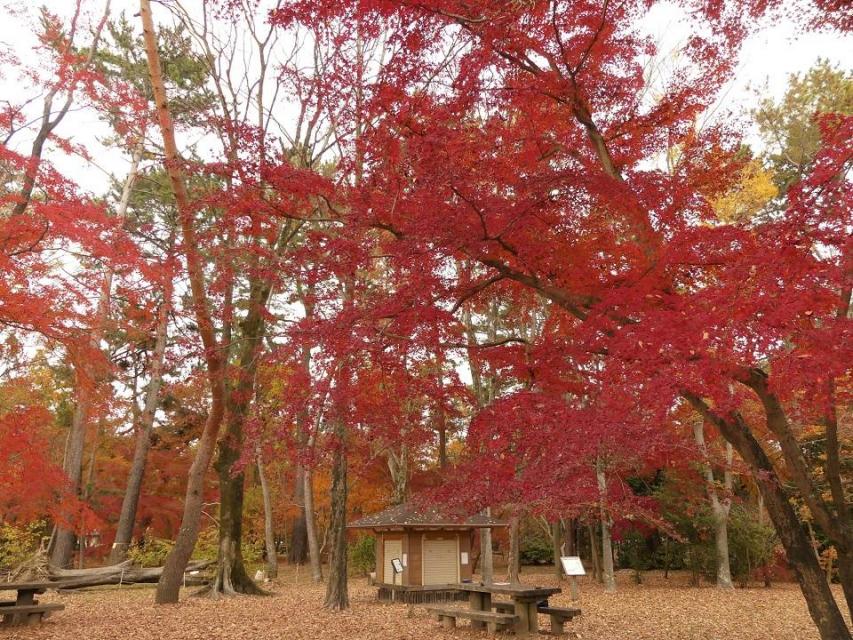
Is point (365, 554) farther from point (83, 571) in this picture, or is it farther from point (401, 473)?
point (83, 571)

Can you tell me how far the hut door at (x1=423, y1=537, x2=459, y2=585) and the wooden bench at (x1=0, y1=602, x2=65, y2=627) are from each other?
26.6 ft

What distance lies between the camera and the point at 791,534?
6.84 m

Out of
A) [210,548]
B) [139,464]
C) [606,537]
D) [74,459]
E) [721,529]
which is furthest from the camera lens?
[210,548]

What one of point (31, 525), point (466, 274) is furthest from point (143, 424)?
point (466, 274)

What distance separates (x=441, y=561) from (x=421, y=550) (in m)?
0.68

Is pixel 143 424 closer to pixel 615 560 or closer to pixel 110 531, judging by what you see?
pixel 110 531

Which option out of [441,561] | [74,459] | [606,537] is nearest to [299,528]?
[74,459]

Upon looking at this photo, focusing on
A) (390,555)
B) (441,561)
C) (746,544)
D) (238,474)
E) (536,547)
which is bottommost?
(441,561)

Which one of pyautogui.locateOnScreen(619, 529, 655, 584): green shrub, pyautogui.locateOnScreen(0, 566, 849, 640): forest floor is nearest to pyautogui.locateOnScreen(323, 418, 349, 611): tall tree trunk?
pyautogui.locateOnScreen(0, 566, 849, 640): forest floor

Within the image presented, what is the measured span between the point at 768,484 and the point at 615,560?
69.0ft

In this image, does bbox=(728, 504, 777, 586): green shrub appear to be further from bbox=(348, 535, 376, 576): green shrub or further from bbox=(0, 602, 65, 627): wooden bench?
bbox=(0, 602, 65, 627): wooden bench

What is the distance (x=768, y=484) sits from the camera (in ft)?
22.2

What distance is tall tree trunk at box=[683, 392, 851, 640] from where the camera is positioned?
6.51 metres

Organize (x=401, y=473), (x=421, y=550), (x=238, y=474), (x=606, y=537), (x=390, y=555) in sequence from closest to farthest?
(x=238, y=474)
(x=421, y=550)
(x=390, y=555)
(x=606, y=537)
(x=401, y=473)
